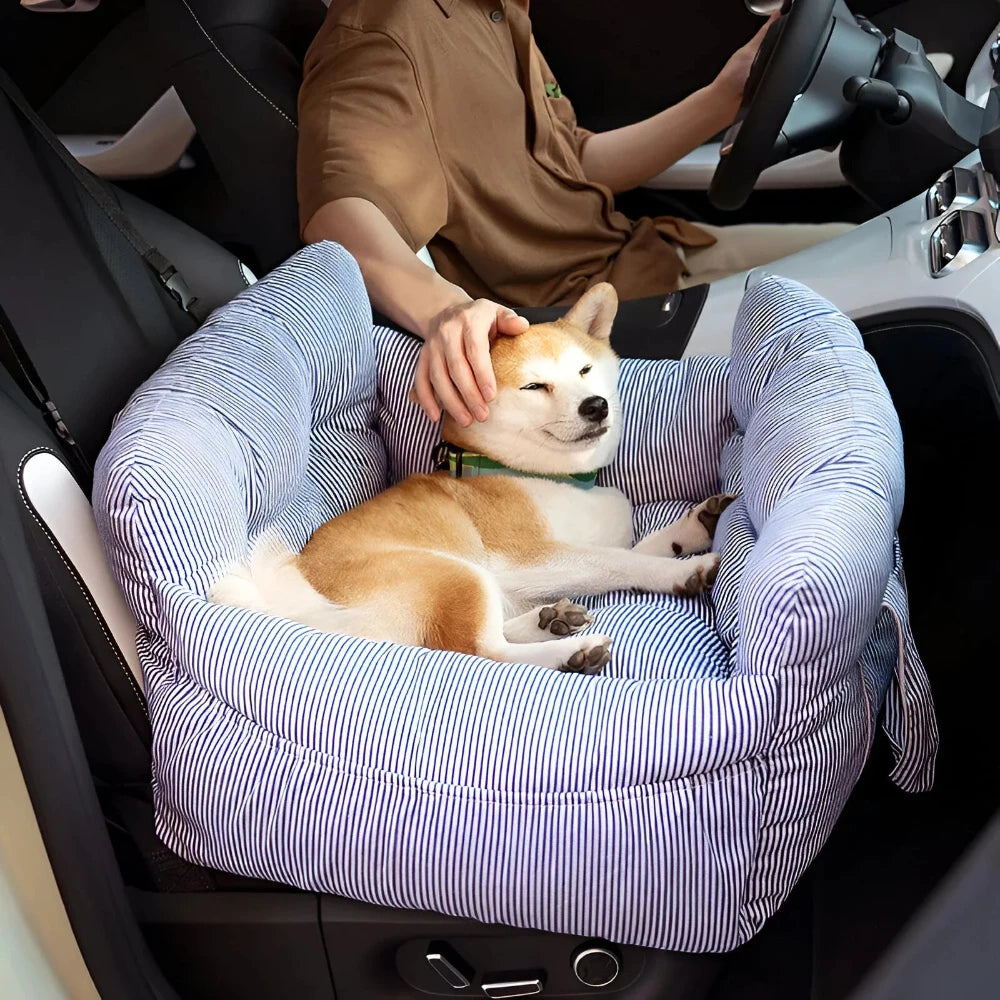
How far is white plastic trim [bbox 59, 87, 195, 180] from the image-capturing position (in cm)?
245

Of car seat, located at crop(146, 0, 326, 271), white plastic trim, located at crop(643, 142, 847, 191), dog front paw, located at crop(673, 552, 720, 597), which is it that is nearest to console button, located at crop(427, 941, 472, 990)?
dog front paw, located at crop(673, 552, 720, 597)

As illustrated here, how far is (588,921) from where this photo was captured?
0.96 meters

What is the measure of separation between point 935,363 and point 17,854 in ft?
4.09

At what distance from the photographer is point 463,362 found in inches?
52.4

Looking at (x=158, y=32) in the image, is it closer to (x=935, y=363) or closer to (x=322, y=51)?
(x=322, y=51)

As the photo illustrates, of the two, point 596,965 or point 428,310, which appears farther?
point 428,310

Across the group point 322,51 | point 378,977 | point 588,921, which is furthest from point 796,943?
point 322,51

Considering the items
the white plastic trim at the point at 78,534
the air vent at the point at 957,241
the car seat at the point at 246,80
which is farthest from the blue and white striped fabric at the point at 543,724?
the car seat at the point at 246,80

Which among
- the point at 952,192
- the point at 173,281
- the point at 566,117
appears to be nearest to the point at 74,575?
the point at 173,281

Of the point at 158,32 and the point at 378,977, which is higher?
the point at 158,32

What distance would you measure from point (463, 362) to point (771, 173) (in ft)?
4.08

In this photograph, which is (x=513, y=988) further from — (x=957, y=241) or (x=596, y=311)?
(x=957, y=241)

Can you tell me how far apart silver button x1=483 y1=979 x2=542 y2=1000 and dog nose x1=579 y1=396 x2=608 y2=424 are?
2.33 ft

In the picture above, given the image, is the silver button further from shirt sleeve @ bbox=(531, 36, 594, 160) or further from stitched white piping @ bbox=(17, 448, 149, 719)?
shirt sleeve @ bbox=(531, 36, 594, 160)
